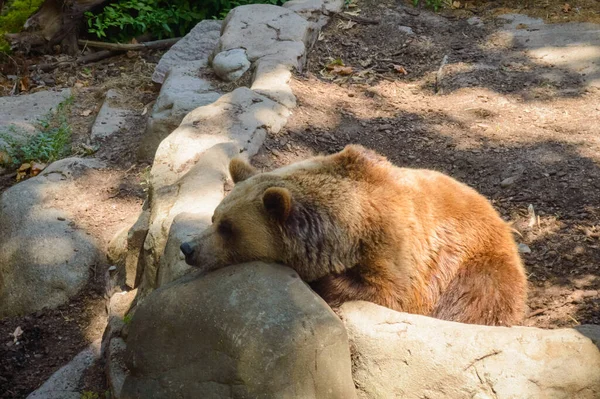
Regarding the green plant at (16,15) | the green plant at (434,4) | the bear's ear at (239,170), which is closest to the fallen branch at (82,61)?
the green plant at (16,15)

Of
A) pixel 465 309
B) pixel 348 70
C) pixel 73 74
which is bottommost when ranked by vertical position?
pixel 73 74

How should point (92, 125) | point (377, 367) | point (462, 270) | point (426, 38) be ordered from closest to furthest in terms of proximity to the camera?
point (377, 367)
point (462, 270)
point (92, 125)
point (426, 38)

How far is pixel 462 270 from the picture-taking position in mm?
4605

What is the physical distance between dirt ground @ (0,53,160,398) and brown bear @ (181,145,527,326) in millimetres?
1807

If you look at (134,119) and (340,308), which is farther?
(134,119)

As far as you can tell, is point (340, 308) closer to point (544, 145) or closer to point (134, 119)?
point (544, 145)

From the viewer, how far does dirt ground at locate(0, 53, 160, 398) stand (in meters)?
5.72

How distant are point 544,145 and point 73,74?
7.05m

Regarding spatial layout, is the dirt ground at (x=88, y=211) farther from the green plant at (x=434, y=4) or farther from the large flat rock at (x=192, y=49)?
the green plant at (x=434, y=4)

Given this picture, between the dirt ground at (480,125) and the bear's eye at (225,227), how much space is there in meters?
2.07

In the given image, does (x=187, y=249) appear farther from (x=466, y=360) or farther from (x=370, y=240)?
(x=466, y=360)

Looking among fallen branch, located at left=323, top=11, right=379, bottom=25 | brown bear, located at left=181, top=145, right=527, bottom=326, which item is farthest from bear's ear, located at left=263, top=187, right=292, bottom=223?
fallen branch, located at left=323, top=11, right=379, bottom=25

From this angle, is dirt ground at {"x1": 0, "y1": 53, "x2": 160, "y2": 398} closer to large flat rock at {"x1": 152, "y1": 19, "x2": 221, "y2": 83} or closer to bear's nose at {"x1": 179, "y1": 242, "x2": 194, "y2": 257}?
large flat rock at {"x1": 152, "y1": 19, "x2": 221, "y2": 83}

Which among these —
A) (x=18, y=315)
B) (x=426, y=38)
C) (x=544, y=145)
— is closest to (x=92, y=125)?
(x=18, y=315)
